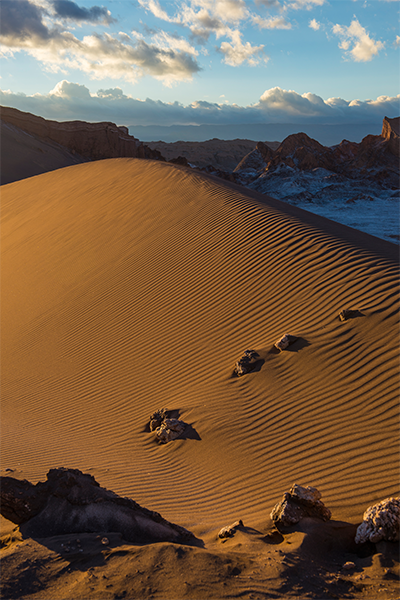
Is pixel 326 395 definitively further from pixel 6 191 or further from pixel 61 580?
pixel 6 191

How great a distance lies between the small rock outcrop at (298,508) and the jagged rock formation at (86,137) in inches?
1485

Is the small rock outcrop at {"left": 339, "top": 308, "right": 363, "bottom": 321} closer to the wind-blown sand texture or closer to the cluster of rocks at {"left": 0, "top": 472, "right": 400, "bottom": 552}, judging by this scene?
the wind-blown sand texture

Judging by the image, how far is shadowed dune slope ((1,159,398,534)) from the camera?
4.46 m

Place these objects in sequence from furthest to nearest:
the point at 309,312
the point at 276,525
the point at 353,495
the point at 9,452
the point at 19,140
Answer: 1. the point at 19,140
2. the point at 309,312
3. the point at 9,452
4. the point at 353,495
5. the point at 276,525

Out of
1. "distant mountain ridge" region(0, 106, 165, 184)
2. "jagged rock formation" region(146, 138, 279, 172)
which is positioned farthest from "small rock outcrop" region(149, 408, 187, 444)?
"jagged rock formation" region(146, 138, 279, 172)

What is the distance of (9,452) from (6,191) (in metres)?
18.9

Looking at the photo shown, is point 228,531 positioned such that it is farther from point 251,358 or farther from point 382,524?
point 251,358

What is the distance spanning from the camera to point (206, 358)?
691 centimetres

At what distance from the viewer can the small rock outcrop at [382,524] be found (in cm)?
302

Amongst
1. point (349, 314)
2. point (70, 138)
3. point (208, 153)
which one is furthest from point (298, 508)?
point (208, 153)

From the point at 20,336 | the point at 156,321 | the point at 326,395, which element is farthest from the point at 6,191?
the point at 326,395

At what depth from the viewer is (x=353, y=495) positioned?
3.87m

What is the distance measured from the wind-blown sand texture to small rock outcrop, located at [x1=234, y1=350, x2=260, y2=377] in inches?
4.6

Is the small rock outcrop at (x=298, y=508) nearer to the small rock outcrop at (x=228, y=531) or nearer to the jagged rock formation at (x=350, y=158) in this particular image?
the small rock outcrop at (x=228, y=531)
